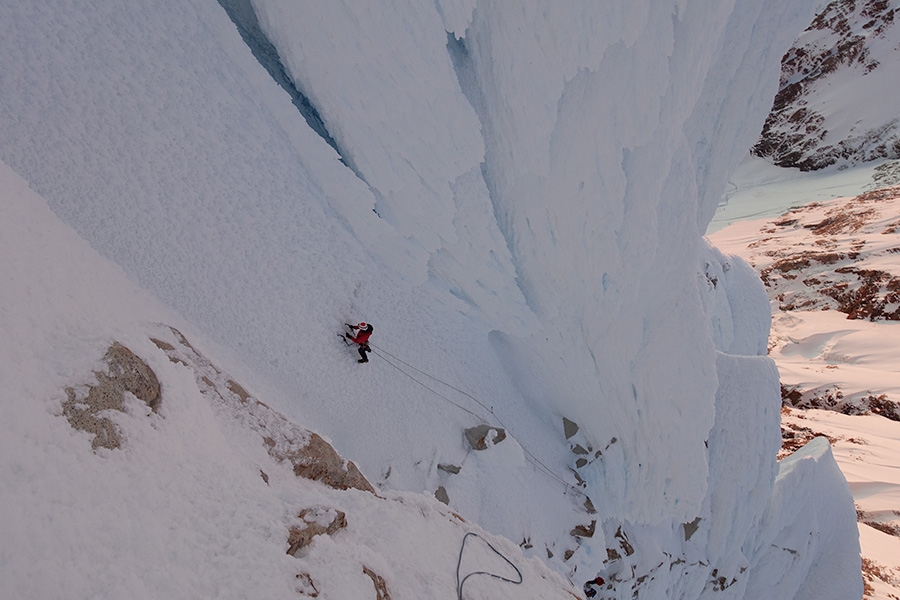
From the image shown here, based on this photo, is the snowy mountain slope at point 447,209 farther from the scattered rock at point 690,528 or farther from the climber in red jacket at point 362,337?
the scattered rock at point 690,528

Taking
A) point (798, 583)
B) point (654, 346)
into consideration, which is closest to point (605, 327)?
point (654, 346)

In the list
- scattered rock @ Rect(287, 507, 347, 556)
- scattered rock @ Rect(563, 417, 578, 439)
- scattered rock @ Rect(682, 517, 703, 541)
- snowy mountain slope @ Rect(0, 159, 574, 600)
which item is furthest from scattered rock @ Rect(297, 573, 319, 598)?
scattered rock @ Rect(682, 517, 703, 541)

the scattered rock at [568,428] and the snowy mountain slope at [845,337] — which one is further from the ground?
the scattered rock at [568,428]

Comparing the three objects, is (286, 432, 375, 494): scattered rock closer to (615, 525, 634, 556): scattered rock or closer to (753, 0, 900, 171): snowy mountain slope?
(615, 525, 634, 556): scattered rock

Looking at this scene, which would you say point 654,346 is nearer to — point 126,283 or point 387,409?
point 387,409

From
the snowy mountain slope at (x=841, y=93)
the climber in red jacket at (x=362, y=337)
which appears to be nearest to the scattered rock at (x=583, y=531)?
the climber in red jacket at (x=362, y=337)
